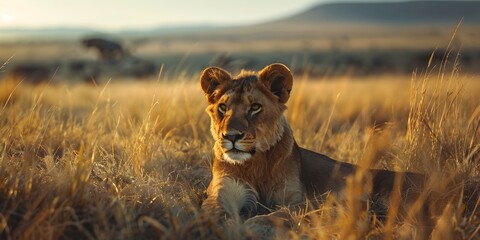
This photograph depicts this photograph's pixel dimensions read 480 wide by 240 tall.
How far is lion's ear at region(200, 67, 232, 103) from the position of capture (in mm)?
4668

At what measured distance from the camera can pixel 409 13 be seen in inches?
7195

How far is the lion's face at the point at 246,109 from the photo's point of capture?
4168 mm

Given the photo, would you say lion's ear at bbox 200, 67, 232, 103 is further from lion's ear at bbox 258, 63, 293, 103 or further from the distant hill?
the distant hill

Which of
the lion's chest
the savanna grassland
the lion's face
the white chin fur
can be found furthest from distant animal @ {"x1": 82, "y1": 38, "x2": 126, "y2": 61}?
the white chin fur

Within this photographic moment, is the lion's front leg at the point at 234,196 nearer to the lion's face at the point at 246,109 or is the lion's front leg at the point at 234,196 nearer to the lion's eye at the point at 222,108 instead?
the lion's face at the point at 246,109

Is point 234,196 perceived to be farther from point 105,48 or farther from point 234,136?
point 105,48

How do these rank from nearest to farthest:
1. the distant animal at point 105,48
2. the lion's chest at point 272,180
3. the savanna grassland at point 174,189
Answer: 1. the savanna grassland at point 174,189
2. the lion's chest at point 272,180
3. the distant animal at point 105,48

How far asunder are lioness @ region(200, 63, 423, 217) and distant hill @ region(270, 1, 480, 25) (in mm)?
164693

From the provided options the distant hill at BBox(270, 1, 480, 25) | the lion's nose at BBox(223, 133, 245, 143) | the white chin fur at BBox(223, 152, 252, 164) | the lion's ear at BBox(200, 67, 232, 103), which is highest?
the lion's ear at BBox(200, 67, 232, 103)

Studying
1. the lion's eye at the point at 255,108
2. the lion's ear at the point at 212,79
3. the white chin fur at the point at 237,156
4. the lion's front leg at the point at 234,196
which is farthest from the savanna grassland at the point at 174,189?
the lion's eye at the point at 255,108

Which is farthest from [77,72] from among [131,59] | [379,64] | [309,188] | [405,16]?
[405,16]

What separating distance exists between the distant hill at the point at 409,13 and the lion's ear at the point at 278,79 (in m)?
165

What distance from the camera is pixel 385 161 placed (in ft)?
19.4

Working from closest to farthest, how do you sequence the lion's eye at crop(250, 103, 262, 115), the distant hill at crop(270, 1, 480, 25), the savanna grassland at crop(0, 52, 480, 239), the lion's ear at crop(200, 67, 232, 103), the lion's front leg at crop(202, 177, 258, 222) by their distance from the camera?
1. the savanna grassland at crop(0, 52, 480, 239)
2. the lion's front leg at crop(202, 177, 258, 222)
3. the lion's eye at crop(250, 103, 262, 115)
4. the lion's ear at crop(200, 67, 232, 103)
5. the distant hill at crop(270, 1, 480, 25)
